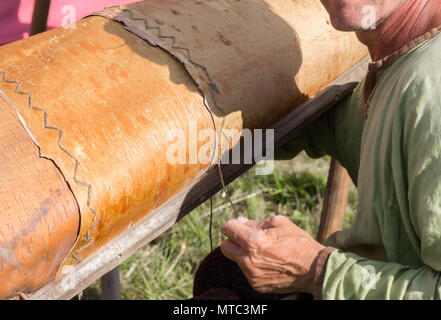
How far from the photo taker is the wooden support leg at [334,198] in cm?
169

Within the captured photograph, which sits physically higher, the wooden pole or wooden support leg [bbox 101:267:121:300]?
the wooden pole

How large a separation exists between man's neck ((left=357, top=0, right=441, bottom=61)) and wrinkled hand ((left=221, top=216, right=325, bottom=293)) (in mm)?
391

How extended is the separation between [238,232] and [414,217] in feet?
0.95

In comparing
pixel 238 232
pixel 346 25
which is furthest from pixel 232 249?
pixel 346 25

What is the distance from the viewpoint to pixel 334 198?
1742 mm

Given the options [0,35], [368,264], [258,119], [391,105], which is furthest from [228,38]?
[0,35]

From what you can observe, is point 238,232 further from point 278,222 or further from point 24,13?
point 24,13

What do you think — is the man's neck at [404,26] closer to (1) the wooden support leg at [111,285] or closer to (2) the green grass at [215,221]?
(1) the wooden support leg at [111,285]

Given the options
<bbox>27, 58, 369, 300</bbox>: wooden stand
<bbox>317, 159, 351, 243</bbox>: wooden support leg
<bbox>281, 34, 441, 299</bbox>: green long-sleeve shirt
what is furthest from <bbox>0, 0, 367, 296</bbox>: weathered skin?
<bbox>317, 159, 351, 243</bbox>: wooden support leg

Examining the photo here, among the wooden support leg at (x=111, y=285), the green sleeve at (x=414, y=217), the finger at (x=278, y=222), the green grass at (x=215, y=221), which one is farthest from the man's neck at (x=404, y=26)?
the green grass at (x=215, y=221)

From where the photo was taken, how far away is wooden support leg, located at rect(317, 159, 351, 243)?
169 centimetres

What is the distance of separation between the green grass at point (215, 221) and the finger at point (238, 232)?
45.1 inches

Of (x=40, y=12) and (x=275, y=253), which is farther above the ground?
(x=40, y=12)

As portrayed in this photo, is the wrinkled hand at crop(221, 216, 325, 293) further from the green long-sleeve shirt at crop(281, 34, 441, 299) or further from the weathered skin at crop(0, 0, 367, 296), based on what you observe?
the weathered skin at crop(0, 0, 367, 296)
